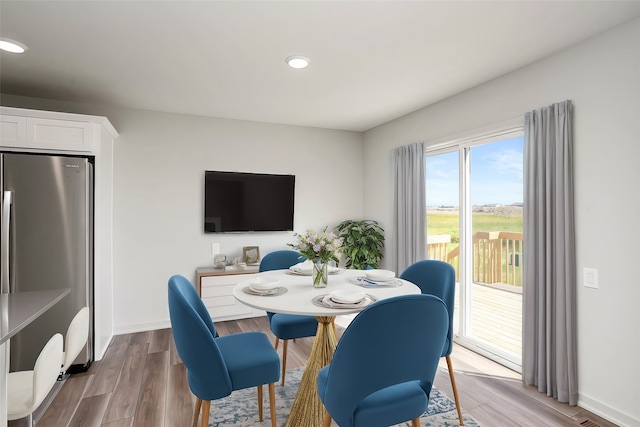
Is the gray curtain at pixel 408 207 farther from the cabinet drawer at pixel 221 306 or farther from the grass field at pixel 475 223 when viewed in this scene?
the cabinet drawer at pixel 221 306

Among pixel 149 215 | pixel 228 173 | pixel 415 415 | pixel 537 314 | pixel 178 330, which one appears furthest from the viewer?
pixel 228 173

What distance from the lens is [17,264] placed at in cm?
273

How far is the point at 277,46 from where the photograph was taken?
96.7 inches

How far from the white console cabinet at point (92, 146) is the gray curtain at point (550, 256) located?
3.73m

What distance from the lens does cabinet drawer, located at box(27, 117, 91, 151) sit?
9.50 ft

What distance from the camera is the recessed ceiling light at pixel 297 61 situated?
8.62ft

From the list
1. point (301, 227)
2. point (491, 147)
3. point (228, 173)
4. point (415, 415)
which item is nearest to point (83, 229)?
point (228, 173)

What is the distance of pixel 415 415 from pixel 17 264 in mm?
3132

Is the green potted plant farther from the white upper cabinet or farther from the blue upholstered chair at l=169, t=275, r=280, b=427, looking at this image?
the white upper cabinet

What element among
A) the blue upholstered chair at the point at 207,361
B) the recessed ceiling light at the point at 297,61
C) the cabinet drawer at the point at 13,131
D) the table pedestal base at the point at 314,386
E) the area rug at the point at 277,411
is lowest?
the area rug at the point at 277,411

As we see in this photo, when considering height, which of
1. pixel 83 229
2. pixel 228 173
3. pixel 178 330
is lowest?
pixel 178 330

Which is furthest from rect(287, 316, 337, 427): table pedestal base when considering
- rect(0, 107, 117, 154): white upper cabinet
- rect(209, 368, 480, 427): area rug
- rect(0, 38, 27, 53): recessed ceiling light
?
rect(0, 38, 27, 53): recessed ceiling light

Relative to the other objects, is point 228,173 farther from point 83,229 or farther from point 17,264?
point 17,264

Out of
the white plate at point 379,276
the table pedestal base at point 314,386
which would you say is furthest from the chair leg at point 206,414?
the white plate at point 379,276
